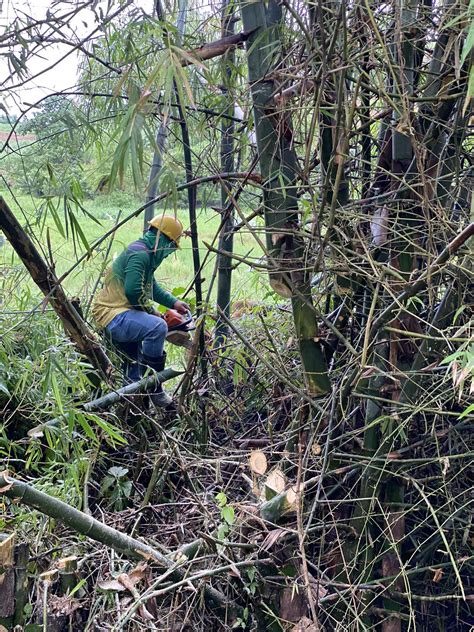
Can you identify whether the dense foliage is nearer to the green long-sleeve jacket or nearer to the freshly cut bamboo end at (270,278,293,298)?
the freshly cut bamboo end at (270,278,293,298)

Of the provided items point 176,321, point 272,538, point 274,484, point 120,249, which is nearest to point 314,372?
point 274,484

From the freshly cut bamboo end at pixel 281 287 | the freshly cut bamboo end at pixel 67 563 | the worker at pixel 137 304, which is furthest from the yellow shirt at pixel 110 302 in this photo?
the freshly cut bamboo end at pixel 67 563

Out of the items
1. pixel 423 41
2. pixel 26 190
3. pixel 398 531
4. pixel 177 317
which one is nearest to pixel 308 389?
pixel 398 531

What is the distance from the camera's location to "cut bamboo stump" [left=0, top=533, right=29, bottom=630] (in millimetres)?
1732

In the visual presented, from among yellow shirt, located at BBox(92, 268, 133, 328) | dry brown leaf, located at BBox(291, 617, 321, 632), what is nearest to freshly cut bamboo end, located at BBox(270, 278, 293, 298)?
dry brown leaf, located at BBox(291, 617, 321, 632)

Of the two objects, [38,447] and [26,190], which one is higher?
[26,190]

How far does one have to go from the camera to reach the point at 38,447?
246cm

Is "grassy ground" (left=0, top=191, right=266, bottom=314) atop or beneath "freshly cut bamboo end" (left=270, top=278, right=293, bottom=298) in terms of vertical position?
beneath

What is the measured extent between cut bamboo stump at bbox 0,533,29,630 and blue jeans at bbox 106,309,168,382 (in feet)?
6.59

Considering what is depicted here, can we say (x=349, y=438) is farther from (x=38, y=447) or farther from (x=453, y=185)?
(x=38, y=447)

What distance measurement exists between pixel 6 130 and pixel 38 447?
150cm

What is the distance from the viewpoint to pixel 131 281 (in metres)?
3.87

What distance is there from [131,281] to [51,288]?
136 cm

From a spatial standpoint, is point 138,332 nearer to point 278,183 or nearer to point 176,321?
point 176,321
